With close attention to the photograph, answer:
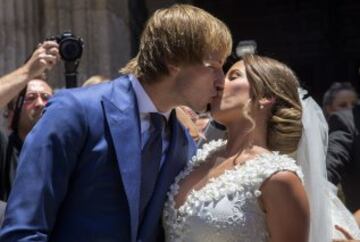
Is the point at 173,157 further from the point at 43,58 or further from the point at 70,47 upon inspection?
the point at 70,47

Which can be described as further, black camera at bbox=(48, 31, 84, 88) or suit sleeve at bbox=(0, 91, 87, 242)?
black camera at bbox=(48, 31, 84, 88)

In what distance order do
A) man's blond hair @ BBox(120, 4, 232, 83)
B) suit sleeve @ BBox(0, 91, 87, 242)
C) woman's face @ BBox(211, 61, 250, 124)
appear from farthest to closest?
woman's face @ BBox(211, 61, 250, 124) < man's blond hair @ BBox(120, 4, 232, 83) < suit sleeve @ BBox(0, 91, 87, 242)

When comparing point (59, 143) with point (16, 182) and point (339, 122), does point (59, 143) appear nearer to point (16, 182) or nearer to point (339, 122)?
point (16, 182)

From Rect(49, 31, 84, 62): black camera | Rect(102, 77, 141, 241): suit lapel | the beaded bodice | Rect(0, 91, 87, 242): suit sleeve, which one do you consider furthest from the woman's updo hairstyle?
Rect(49, 31, 84, 62): black camera

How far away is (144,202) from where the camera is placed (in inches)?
105

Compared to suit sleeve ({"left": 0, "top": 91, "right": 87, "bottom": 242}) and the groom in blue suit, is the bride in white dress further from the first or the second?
suit sleeve ({"left": 0, "top": 91, "right": 87, "bottom": 242})

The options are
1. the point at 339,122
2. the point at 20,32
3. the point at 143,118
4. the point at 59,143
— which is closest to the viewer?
the point at 59,143

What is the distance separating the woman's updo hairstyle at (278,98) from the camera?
2924 mm

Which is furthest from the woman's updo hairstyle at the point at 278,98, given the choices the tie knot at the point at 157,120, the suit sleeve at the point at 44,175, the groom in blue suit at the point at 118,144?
the suit sleeve at the point at 44,175

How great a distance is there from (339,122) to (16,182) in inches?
90.5

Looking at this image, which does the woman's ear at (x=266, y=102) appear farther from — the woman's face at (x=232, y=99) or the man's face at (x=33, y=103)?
the man's face at (x=33, y=103)

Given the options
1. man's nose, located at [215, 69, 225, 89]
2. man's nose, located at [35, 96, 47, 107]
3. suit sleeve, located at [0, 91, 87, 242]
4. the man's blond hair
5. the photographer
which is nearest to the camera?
suit sleeve, located at [0, 91, 87, 242]

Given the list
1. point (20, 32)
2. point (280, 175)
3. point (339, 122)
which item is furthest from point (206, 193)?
point (20, 32)

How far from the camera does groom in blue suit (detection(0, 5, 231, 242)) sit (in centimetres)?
245
